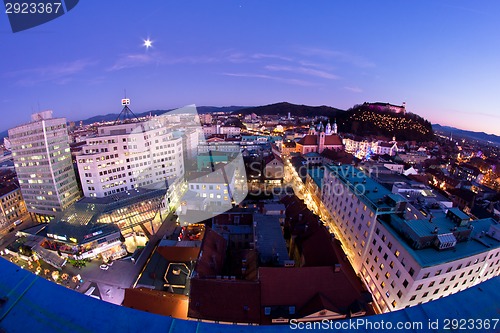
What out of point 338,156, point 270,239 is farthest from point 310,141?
point 270,239

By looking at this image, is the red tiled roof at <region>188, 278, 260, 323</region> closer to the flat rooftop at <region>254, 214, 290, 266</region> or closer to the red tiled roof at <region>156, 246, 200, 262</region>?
the flat rooftop at <region>254, 214, 290, 266</region>

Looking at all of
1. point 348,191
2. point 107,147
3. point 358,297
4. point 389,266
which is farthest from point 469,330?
point 107,147

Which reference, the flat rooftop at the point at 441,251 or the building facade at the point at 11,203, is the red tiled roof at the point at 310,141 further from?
the building facade at the point at 11,203

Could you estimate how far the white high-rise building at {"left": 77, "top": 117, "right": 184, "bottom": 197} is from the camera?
32875 millimetres

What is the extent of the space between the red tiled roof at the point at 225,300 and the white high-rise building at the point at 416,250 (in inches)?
407

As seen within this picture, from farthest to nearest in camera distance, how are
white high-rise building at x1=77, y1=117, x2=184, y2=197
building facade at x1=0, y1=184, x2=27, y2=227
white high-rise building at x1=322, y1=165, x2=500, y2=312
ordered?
1. building facade at x1=0, y1=184, x2=27, y2=227
2. white high-rise building at x1=77, y1=117, x2=184, y2=197
3. white high-rise building at x1=322, y1=165, x2=500, y2=312

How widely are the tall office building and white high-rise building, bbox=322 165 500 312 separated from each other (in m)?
38.2

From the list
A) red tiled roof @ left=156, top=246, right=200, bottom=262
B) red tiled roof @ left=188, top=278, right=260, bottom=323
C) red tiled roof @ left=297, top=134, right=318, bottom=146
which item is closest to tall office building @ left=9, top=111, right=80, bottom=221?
red tiled roof @ left=156, top=246, right=200, bottom=262

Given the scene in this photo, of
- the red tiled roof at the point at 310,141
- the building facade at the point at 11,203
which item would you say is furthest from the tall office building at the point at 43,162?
the red tiled roof at the point at 310,141

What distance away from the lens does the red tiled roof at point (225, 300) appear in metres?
13.6

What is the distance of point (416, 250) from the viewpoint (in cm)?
1605

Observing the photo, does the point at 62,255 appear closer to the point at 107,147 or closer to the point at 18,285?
the point at 107,147

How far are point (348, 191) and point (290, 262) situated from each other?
11.8 m

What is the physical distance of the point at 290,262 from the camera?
53.8 ft
